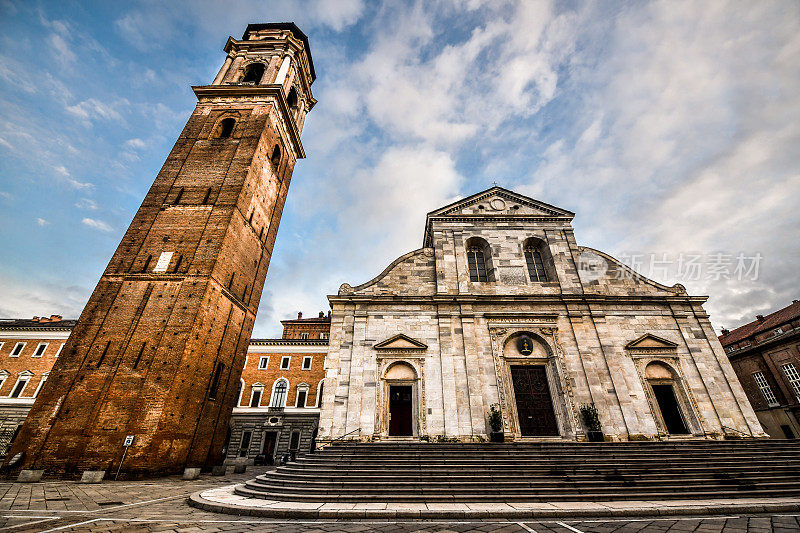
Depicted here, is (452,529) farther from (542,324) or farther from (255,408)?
(255,408)

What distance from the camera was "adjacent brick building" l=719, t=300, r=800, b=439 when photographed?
24.9 m

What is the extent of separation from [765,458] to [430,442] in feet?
37.6

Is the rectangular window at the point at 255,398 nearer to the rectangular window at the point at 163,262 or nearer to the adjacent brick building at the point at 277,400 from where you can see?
the adjacent brick building at the point at 277,400

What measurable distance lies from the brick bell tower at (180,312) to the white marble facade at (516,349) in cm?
626

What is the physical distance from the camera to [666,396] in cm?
1548

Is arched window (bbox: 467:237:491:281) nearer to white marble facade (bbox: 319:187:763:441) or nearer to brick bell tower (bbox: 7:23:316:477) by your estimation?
white marble facade (bbox: 319:187:763:441)

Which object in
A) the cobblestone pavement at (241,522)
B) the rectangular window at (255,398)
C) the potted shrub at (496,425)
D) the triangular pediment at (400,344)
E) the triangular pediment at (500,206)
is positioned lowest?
the cobblestone pavement at (241,522)

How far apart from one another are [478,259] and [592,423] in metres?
9.59

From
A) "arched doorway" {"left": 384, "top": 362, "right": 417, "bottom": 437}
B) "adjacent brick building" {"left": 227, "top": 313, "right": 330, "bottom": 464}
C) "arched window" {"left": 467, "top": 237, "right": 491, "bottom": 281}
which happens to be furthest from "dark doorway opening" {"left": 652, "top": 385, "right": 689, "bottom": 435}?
"adjacent brick building" {"left": 227, "top": 313, "right": 330, "bottom": 464}

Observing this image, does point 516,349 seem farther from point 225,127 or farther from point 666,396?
point 225,127

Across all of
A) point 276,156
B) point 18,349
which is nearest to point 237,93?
point 276,156

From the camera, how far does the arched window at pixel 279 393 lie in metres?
28.5

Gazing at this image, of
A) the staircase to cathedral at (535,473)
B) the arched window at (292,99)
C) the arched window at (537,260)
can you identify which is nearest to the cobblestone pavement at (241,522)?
the staircase to cathedral at (535,473)

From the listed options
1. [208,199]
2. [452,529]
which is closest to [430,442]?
[452,529]
